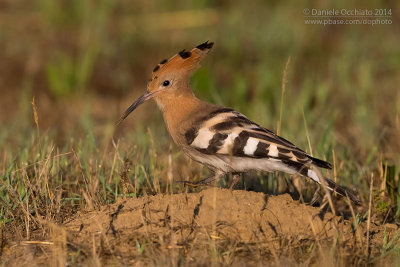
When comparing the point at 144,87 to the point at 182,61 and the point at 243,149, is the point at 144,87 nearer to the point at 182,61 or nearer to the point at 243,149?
the point at 182,61

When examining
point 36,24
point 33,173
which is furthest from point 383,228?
point 36,24

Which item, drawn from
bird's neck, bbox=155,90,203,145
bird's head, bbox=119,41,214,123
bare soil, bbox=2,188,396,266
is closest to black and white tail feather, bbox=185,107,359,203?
bird's neck, bbox=155,90,203,145

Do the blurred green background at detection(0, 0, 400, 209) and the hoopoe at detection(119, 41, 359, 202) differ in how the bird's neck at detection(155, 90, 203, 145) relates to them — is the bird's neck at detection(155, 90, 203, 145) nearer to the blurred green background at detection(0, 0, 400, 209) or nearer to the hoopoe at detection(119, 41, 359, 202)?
the hoopoe at detection(119, 41, 359, 202)

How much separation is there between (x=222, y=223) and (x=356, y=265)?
0.67 meters

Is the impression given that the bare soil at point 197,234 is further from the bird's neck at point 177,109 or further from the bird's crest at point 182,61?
the bird's crest at point 182,61

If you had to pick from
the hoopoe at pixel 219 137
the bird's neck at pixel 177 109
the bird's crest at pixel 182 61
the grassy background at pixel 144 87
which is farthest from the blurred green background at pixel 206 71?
the bird's crest at pixel 182 61

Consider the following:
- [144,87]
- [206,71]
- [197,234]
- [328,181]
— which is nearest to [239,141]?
[328,181]

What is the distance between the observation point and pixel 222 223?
3.32 meters

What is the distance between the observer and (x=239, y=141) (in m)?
3.72

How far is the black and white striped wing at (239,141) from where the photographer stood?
3.63 m

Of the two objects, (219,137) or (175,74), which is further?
(175,74)

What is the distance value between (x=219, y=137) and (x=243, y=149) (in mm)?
162

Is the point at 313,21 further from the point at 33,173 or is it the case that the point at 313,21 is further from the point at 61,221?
the point at 61,221

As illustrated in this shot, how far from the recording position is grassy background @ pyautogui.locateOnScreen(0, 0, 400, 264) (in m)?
4.09
